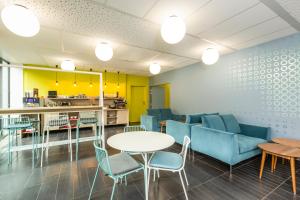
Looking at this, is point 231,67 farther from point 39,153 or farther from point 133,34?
point 39,153

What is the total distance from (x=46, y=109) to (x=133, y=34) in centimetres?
217

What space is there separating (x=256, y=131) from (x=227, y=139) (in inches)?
54.0

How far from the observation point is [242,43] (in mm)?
3271

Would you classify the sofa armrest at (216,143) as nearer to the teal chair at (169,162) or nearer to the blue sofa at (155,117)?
the teal chair at (169,162)

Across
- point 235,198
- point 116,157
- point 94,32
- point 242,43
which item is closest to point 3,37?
point 94,32

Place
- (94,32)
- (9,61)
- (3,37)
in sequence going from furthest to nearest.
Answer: (9,61)
(3,37)
(94,32)

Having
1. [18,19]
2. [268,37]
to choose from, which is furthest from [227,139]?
[18,19]

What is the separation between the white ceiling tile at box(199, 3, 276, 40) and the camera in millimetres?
2072

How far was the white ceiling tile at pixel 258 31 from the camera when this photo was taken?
242 cm

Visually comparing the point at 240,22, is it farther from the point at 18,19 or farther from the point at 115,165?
the point at 18,19

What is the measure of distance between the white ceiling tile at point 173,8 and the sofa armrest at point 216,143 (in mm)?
2129

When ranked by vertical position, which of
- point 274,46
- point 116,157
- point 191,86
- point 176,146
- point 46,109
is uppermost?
point 274,46

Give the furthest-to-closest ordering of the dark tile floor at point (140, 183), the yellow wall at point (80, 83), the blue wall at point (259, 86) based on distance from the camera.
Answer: the yellow wall at point (80, 83), the blue wall at point (259, 86), the dark tile floor at point (140, 183)

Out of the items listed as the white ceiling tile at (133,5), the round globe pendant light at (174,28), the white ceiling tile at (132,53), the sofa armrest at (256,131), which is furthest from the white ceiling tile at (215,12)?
the sofa armrest at (256,131)
